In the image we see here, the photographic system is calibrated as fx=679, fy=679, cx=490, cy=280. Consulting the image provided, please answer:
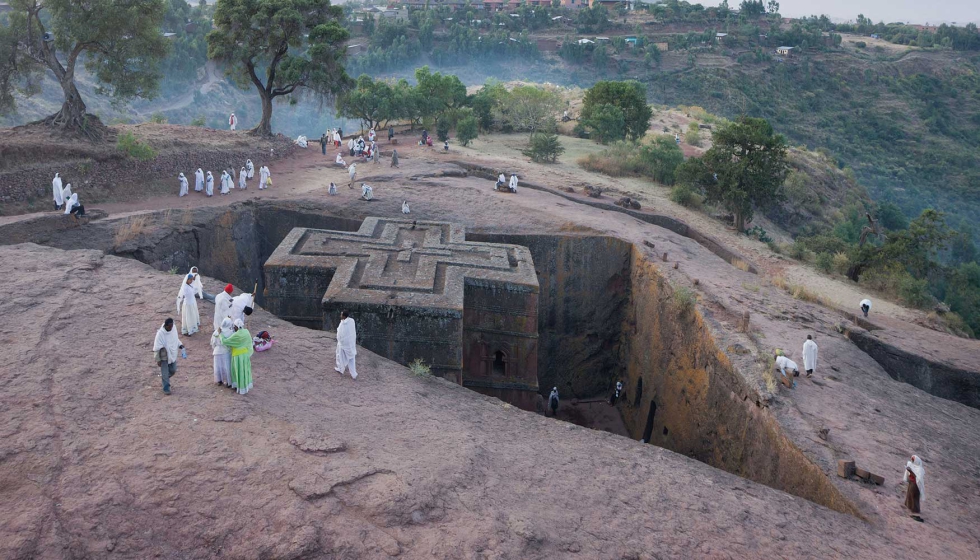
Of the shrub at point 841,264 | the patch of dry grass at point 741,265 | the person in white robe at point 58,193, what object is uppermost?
the person in white robe at point 58,193

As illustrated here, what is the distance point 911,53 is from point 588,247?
2827 inches

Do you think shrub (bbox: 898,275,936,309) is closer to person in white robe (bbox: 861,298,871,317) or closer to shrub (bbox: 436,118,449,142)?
person in white robe (bbox: 861,298,871,317)

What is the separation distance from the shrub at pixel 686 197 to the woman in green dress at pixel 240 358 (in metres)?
21.5

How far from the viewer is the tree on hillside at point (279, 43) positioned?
88.0 feet

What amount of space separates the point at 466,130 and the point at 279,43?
9293 mm

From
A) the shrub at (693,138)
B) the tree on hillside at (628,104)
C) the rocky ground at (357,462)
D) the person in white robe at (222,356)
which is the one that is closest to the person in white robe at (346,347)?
the rocky ground at (357,462)

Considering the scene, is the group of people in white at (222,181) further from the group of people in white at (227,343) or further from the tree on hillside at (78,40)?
the group of people in white at (227,343)

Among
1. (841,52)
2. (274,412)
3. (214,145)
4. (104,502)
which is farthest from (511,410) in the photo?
(841,52)

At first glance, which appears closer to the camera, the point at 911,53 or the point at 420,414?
the point at 420,414

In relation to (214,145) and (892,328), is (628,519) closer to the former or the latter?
(892,328)

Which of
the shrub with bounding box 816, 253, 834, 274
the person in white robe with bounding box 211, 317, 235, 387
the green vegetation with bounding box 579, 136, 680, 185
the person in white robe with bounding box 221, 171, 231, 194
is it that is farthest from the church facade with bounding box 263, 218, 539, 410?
the green vegetation with bounding box 579, 136, 680, 185

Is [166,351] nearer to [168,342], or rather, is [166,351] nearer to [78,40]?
[168,342]

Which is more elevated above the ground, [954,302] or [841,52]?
[841,52]

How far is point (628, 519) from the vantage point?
25.1 ft
